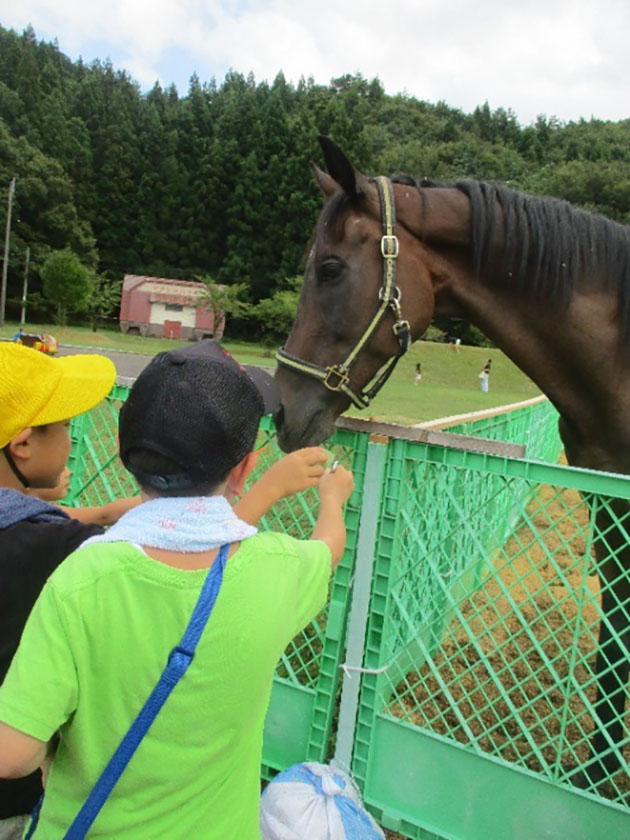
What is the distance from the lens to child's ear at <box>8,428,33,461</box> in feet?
4.75

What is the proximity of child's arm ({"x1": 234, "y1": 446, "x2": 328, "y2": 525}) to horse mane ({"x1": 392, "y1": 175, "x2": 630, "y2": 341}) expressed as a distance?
1675mm

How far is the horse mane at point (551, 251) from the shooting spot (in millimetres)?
2715

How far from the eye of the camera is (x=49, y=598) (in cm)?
102

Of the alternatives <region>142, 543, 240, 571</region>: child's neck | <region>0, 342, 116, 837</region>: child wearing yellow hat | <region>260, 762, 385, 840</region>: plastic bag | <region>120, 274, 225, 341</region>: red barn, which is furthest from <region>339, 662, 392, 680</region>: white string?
<region>120, 274, 225, 341</region>: red barn

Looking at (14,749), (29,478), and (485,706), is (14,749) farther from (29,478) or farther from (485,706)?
(485,706)

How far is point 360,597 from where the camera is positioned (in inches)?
89.7

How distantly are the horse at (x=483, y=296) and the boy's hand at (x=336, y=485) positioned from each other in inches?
38.1

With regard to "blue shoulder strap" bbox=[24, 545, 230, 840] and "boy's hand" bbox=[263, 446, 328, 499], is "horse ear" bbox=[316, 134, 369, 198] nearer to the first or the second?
"boy's hand" bbox=[263, 446, 328, 499]

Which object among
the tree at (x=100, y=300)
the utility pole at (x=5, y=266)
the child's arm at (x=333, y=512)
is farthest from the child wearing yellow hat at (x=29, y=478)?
the tree at (x=100, y=300)

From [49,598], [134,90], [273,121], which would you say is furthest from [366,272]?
[134,90]

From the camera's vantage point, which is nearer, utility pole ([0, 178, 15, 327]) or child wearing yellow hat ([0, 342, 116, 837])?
child wearing yellow hat ([0, 342, 116, 837])

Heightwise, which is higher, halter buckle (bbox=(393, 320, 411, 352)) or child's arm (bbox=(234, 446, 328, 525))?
halter buckle (bbox=(393, 320, 411, 352))

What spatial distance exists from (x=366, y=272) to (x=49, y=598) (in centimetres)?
203

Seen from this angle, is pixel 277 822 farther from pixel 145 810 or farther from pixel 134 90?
pixel 134 90
